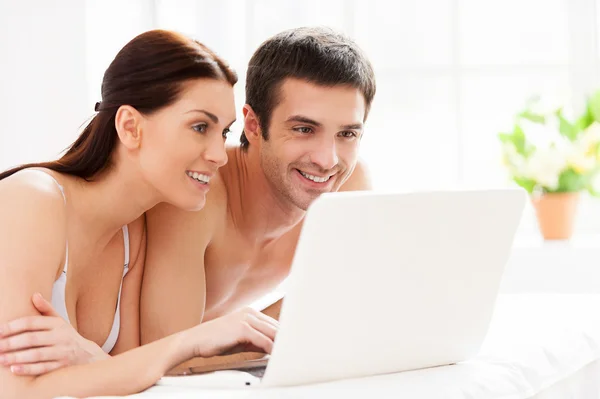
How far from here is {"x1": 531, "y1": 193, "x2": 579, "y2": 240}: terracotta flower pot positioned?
331 cm

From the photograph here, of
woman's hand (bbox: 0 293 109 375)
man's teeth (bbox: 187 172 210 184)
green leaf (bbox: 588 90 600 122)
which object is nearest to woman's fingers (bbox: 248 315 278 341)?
woman's hand (bbox: 0 293 109 375)

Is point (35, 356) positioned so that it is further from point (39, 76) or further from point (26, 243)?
point (39, 76)

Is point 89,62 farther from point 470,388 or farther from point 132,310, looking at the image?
point 470,388

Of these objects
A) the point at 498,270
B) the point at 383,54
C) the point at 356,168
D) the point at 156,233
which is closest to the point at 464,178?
the point at 383,54

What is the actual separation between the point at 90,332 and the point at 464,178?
96.8 inches

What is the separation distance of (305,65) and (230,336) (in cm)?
86

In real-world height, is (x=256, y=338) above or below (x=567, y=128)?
below

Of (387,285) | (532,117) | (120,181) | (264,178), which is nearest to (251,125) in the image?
(264,178)

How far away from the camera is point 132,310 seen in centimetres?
170

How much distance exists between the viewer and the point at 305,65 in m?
1.85

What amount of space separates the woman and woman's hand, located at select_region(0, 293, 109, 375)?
0.04 metres

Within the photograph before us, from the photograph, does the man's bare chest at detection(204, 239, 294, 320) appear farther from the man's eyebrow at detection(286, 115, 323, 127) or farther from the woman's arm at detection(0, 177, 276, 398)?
the woman's arm at detection(0, 177, 276, 398)

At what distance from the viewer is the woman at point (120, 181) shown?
138 cm

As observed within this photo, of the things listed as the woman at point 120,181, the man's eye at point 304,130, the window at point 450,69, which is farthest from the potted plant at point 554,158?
the woman at point 120,181
